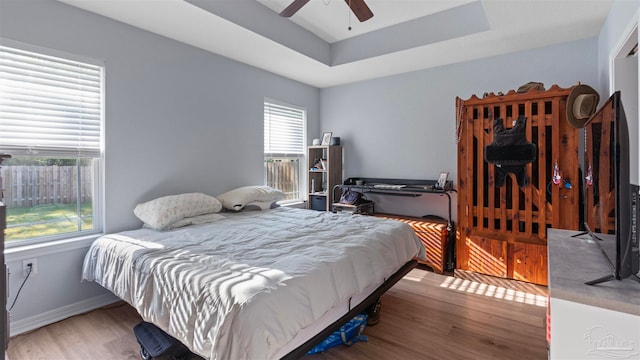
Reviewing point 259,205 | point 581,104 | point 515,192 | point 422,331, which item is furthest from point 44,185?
point 581,104

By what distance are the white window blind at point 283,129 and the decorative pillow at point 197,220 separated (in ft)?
4.91

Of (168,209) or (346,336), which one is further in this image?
(168,209)

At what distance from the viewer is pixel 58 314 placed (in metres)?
2.49

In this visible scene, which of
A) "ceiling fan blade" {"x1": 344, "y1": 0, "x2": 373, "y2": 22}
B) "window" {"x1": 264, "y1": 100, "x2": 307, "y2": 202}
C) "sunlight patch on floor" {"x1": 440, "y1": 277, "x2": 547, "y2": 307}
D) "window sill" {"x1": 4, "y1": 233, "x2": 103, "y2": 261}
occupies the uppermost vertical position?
"ceiling fan blade" {"x1": 344, "y1": 0, "x2": 373, "y2": 22}

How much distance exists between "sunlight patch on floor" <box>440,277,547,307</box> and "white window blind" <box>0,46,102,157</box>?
3583 millimetres

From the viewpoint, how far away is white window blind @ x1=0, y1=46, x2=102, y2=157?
7.48 ft

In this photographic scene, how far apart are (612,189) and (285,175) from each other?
3.89m

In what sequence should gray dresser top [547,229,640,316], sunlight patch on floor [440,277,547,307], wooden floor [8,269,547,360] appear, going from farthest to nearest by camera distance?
sunlight patch on floor [440,277,547,307], wooden floor [8,269,547,360], gray dresser top [547,229,640,316]

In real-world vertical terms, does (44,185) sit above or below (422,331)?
above

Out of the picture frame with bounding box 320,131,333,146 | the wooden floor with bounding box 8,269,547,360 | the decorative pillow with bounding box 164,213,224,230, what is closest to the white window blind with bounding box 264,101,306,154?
the picture frame with bounding box 320,131,333,146

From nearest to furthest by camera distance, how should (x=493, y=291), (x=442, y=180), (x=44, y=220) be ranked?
(x=44, y=220) < (x=493, y=291) < (x=442, y=180)

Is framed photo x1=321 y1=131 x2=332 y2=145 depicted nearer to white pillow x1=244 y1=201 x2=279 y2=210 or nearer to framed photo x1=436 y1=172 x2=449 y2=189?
white pillow x1=244 y1=201 x2=279 y2=210

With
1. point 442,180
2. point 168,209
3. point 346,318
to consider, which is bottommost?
point 346,318

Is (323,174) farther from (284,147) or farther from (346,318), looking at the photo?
(346,318)
